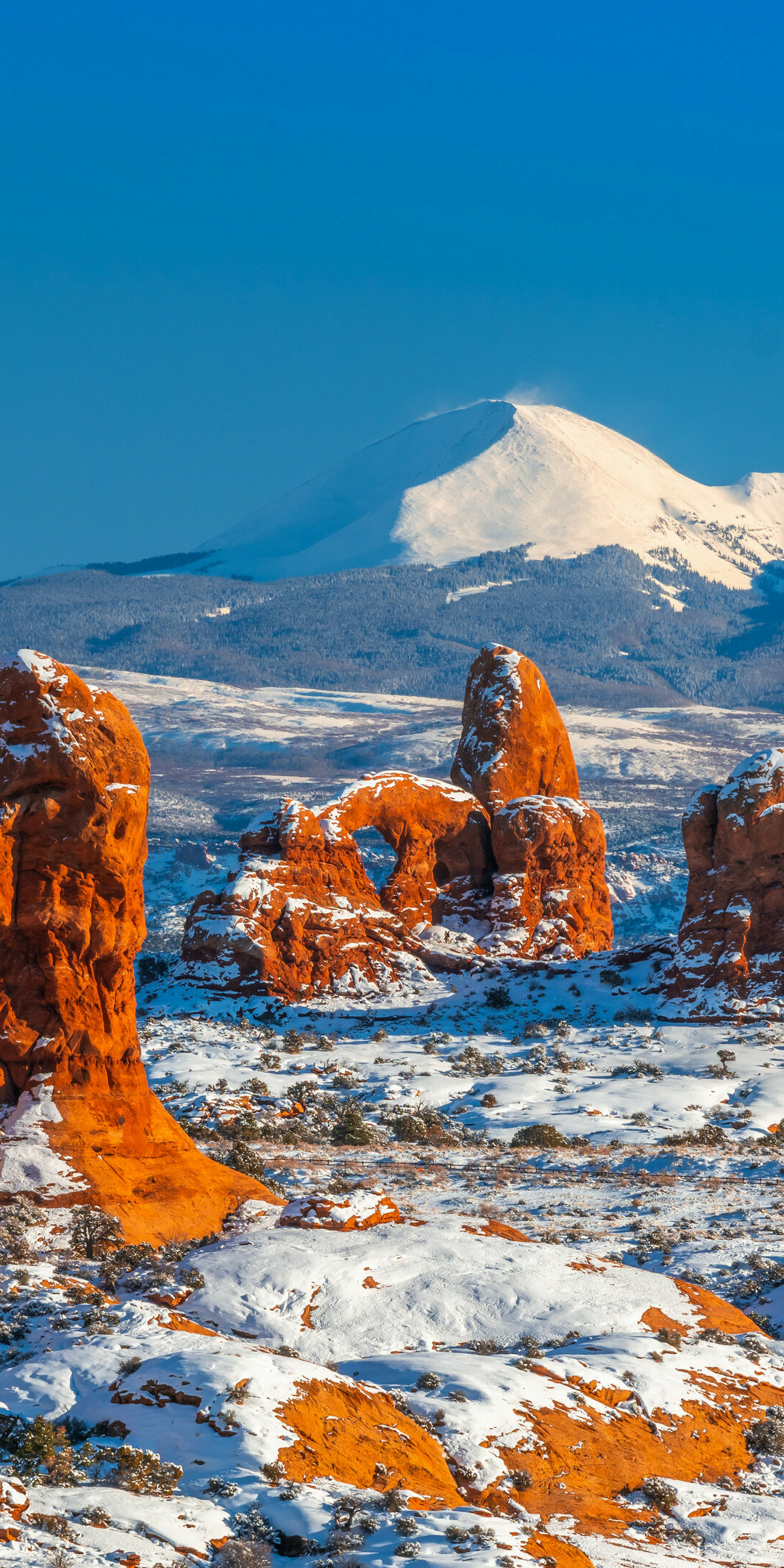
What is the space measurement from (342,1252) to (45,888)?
6.10 meters

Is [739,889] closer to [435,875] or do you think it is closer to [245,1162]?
[435,875]

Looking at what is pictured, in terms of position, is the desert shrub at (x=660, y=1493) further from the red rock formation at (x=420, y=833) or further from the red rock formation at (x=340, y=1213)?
the red rock formation at (x=420, y=833)

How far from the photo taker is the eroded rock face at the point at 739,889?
36.8 metres

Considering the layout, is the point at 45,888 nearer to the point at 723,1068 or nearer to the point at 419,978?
the point at 723,1068

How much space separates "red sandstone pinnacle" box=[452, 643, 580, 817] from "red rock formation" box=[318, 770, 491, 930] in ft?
4.99

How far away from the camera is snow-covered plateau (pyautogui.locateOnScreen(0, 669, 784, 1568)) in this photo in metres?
11.2

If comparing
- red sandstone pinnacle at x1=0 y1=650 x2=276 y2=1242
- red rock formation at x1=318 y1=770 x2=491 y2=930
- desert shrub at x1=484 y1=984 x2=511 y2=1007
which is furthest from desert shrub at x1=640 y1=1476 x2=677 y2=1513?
red rock formation at x1=318 y1=770 x2=491 y2=930

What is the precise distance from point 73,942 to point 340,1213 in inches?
194

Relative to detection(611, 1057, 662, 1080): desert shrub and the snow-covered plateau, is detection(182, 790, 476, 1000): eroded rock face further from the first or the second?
detection(611, 1057, 662, 1080): desert shrub

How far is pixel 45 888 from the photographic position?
1911cm

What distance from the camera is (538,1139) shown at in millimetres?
26141

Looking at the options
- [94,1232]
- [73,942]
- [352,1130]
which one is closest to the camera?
[94,1232]

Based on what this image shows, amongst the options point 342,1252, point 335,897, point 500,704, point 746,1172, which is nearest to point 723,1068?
point 746,1172

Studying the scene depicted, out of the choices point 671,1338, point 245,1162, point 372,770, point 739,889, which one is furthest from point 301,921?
point 372,770
